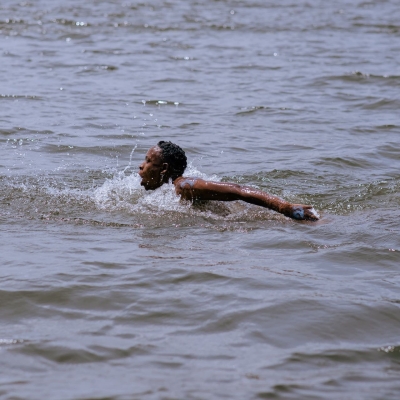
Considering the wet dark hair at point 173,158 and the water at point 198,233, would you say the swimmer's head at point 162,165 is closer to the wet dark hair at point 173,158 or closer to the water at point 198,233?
the wet dark hair at point 173,158

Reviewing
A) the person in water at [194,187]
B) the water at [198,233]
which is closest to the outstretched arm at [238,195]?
the person in water at [194,187]

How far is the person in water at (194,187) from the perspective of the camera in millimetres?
6926

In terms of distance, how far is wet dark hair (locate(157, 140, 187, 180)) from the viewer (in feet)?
24.2

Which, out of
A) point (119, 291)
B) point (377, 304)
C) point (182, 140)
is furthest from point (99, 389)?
point (182, 140)

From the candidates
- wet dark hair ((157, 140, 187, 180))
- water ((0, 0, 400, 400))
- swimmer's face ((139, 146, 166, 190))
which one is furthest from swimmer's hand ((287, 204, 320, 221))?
swimmer's face ((139, 146, 166, 190))

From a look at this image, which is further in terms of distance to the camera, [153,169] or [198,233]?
[153,169]

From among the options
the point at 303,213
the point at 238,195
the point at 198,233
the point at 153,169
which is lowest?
the point at 198,233

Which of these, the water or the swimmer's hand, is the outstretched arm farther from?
the water

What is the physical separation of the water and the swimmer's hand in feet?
0.43

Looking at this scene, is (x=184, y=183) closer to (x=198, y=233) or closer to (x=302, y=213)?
(x=198, y=233)

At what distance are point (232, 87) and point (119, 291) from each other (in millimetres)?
9046

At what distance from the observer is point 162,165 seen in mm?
7391

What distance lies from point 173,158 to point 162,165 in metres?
0.11

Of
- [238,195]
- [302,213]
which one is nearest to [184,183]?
[238,195]
